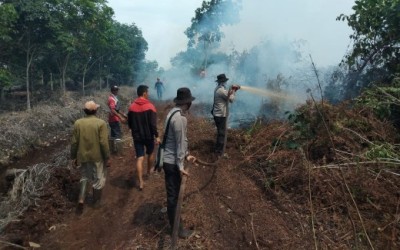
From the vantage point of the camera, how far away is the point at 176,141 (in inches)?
→ 182

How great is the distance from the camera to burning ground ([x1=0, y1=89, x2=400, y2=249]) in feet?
16.1

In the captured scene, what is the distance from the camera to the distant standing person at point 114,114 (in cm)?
807

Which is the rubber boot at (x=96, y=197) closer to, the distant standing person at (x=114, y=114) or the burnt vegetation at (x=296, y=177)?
the burnt vegetation at (x=296, y=177)

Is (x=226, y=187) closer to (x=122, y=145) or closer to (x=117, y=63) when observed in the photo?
(x=122, y=145)

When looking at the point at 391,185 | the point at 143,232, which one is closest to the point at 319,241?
the point at 391,185

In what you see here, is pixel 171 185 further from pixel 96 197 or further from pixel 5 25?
pixel 5 25

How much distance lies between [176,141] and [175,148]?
0.45 feet

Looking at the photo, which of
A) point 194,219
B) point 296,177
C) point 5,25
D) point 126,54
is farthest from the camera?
point 126,54

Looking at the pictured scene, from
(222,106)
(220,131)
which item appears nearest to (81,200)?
(220,131)

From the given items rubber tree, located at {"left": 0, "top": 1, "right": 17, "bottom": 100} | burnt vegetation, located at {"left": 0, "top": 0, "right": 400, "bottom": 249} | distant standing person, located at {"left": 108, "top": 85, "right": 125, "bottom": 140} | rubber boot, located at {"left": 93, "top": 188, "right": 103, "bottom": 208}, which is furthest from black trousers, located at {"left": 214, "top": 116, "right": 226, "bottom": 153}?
rubber tree, located at {"left": 0, "top": 1, "right": 17, "bottom": 100}

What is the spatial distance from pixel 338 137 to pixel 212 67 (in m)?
25.0

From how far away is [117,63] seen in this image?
35000mm

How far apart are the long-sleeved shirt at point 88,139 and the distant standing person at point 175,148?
1699 mm

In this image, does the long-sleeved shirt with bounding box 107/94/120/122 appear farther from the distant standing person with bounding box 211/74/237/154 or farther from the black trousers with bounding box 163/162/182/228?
the black trousers with bounding box 163/162/182/228
